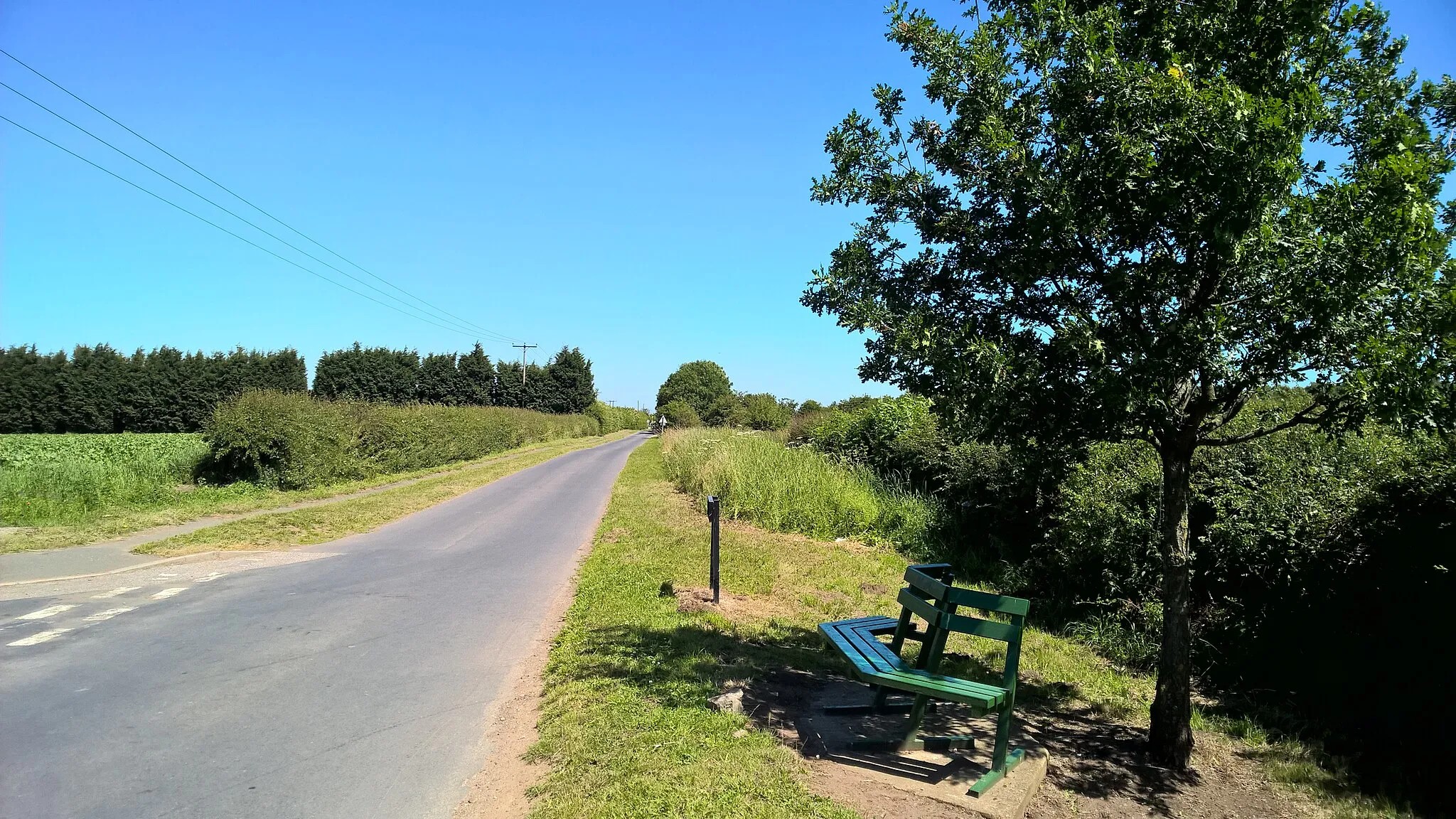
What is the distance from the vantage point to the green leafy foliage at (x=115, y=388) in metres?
37.1

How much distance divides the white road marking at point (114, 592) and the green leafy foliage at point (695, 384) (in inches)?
3276

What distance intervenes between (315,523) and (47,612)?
590 cm

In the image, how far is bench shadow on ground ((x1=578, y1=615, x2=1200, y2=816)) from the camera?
156 inches

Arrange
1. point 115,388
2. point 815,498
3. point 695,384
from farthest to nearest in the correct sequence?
point 695,384, point 115,388, point 815,498

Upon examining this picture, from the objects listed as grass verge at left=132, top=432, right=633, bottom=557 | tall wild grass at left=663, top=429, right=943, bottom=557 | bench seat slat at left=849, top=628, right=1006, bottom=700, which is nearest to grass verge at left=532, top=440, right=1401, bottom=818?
bench seat slat at left=849, top=628, right=1006, bottom=700

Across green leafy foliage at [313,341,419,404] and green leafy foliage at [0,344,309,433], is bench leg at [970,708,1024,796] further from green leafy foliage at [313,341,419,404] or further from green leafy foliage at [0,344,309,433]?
green leafy foliage at [313,341,419,404]

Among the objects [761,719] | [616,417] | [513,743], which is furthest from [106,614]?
[616,417]

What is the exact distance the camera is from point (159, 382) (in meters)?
41.6

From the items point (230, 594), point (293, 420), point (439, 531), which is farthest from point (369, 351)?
point (230, 594)

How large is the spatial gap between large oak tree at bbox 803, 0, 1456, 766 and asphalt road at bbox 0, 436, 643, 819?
360 centimetres

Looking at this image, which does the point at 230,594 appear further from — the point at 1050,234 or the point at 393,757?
the point at 1050,234

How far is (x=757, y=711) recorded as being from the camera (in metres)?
4.68

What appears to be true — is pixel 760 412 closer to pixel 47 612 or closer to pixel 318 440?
pixel 318 440

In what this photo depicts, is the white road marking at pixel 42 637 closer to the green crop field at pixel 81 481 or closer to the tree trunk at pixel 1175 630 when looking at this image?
the green crop field at pixel 81 481
